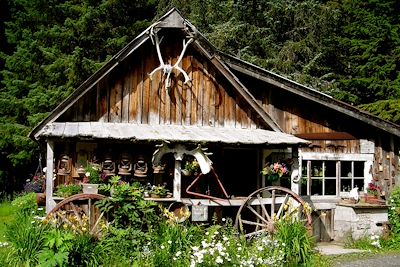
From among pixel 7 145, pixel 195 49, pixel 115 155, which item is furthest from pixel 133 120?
pixel 7 145

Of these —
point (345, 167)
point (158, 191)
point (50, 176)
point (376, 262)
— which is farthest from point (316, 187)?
point (50, 176)

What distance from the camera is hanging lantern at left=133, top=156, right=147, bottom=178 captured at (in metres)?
11.0

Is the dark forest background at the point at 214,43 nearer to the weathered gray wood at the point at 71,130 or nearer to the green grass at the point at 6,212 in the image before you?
the green grass at the point at 6,212

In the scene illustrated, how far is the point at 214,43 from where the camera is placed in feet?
80.6

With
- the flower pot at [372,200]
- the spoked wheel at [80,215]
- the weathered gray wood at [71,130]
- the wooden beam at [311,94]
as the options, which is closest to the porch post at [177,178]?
the spoked wheel at [80,215]

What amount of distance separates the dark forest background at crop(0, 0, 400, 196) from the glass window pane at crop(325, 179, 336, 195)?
9.47 meters

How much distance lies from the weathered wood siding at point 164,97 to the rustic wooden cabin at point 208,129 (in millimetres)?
24

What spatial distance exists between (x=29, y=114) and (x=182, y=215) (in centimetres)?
1632

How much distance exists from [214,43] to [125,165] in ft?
48.5

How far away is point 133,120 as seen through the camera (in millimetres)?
11836

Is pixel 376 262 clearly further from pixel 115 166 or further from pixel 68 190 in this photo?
pixel 68 190

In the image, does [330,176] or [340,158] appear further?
[330,176]

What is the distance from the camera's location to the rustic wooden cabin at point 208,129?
429 inches

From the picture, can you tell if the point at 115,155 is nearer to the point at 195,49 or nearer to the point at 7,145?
the point at 195,49
